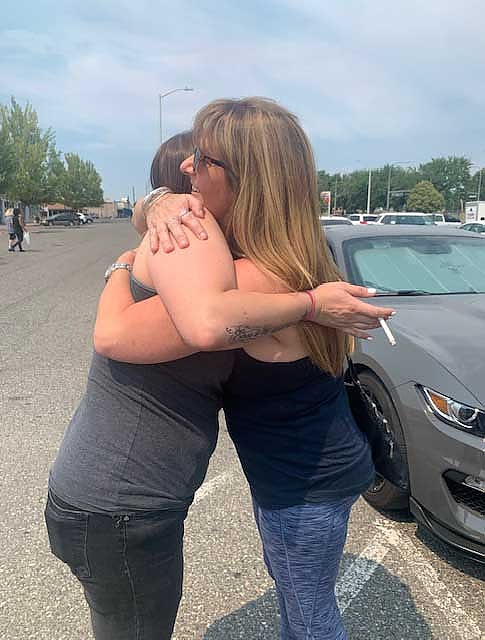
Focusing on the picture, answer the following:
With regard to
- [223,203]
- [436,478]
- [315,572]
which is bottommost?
[436,478]

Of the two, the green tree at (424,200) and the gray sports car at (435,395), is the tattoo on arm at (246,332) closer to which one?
the gray sports car at (435,395)

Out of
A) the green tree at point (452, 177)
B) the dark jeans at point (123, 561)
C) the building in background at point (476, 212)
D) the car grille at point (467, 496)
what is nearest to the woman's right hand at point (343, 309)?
the dark jeans at point (123, 561)

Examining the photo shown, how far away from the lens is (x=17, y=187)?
142 ft

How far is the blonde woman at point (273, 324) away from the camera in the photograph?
1142 millimetres

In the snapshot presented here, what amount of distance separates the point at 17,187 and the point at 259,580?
45.8m

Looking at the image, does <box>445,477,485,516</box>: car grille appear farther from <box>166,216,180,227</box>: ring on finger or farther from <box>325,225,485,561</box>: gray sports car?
<box>166,216,180,227</box>: ring on finger

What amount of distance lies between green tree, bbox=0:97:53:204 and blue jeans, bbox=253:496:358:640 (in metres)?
45.2

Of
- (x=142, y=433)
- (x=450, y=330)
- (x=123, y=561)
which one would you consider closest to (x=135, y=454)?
(x=142, y=433)

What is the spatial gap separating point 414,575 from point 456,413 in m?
0.79

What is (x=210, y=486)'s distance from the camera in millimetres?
3348

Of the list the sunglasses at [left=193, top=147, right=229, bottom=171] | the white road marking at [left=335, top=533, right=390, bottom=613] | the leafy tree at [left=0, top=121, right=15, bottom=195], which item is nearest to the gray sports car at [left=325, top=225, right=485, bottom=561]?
the white road marking at [left=335, top=533, right=390, bottom=613]

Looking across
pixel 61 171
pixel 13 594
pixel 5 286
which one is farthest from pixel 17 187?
pixel 13 594

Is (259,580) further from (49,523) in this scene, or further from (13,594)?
(49,523)

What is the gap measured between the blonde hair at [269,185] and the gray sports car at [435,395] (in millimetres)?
1357
